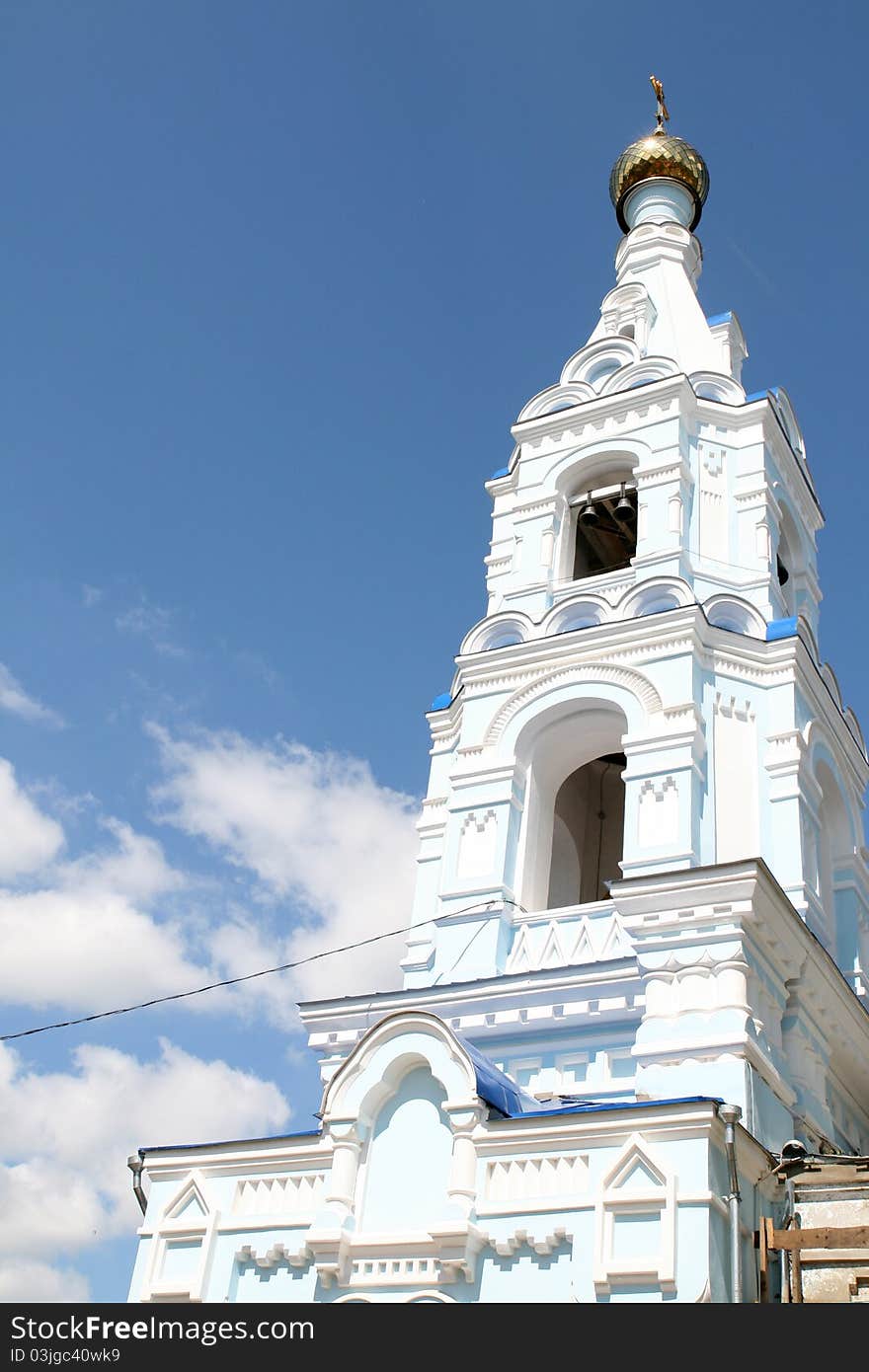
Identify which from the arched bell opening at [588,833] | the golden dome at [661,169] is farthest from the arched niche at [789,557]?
the golden dome at [661,169]

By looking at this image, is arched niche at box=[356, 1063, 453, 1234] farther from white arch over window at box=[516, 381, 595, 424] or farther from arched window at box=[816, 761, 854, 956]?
white arch over window at box=[516, 381, 595, 424]

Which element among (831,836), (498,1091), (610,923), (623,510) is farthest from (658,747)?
(498,1091)

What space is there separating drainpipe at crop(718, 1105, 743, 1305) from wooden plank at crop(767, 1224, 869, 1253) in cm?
24

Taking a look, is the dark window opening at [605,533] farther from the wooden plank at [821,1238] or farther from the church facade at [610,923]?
the wooden plank at [821,1238]

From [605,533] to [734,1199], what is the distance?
369 inches

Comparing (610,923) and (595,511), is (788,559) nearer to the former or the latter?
(595,511)

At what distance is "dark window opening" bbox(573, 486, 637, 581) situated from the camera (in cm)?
1520

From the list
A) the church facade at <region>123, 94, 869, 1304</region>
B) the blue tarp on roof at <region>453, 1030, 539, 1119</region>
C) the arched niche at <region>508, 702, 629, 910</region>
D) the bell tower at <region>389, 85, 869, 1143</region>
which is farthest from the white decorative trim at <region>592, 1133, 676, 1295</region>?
the arched niche at <region>508, 702, 629, 910</region>

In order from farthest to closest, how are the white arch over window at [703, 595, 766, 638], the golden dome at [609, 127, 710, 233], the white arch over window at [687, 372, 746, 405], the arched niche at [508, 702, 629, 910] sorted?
1. the golden dome at [609, 127, 710, 233]
2. the white arch over window at [687, 372, 746, 405]
3. the white arch over window at [703, 595, 766, 638]
4. the arched niche at [508, 702, 629, 910]

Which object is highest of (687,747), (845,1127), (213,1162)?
(687,747)

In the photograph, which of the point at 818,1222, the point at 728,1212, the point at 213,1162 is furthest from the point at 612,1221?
the point at 213,1162
